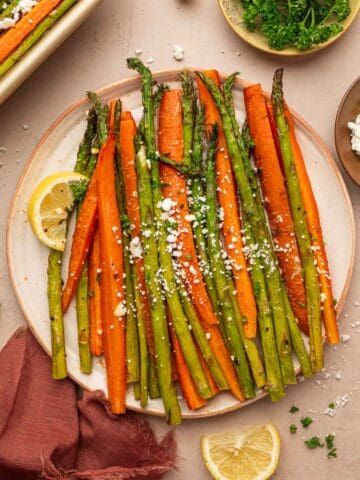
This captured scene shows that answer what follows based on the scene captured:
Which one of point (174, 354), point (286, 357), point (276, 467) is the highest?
point (174, 354)

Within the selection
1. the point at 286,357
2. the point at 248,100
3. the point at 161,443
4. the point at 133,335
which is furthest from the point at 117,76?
the point at 161,443

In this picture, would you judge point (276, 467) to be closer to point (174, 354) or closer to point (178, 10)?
point (174, 354)

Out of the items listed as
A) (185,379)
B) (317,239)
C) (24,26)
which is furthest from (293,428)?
(24,26)

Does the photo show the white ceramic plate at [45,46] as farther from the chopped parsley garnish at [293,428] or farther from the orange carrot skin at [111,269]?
the chopped parsley garnish at [293,428]

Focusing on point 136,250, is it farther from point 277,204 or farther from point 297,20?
point 297,20

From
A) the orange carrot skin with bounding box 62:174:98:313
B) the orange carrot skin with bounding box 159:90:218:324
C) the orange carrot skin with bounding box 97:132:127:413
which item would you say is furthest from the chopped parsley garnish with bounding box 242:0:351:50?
the orange carrot skin with bounding box 62:174:98:313

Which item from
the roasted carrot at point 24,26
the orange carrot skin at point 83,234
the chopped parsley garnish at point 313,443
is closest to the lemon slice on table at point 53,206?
the orange carrot skin at point 83,234
